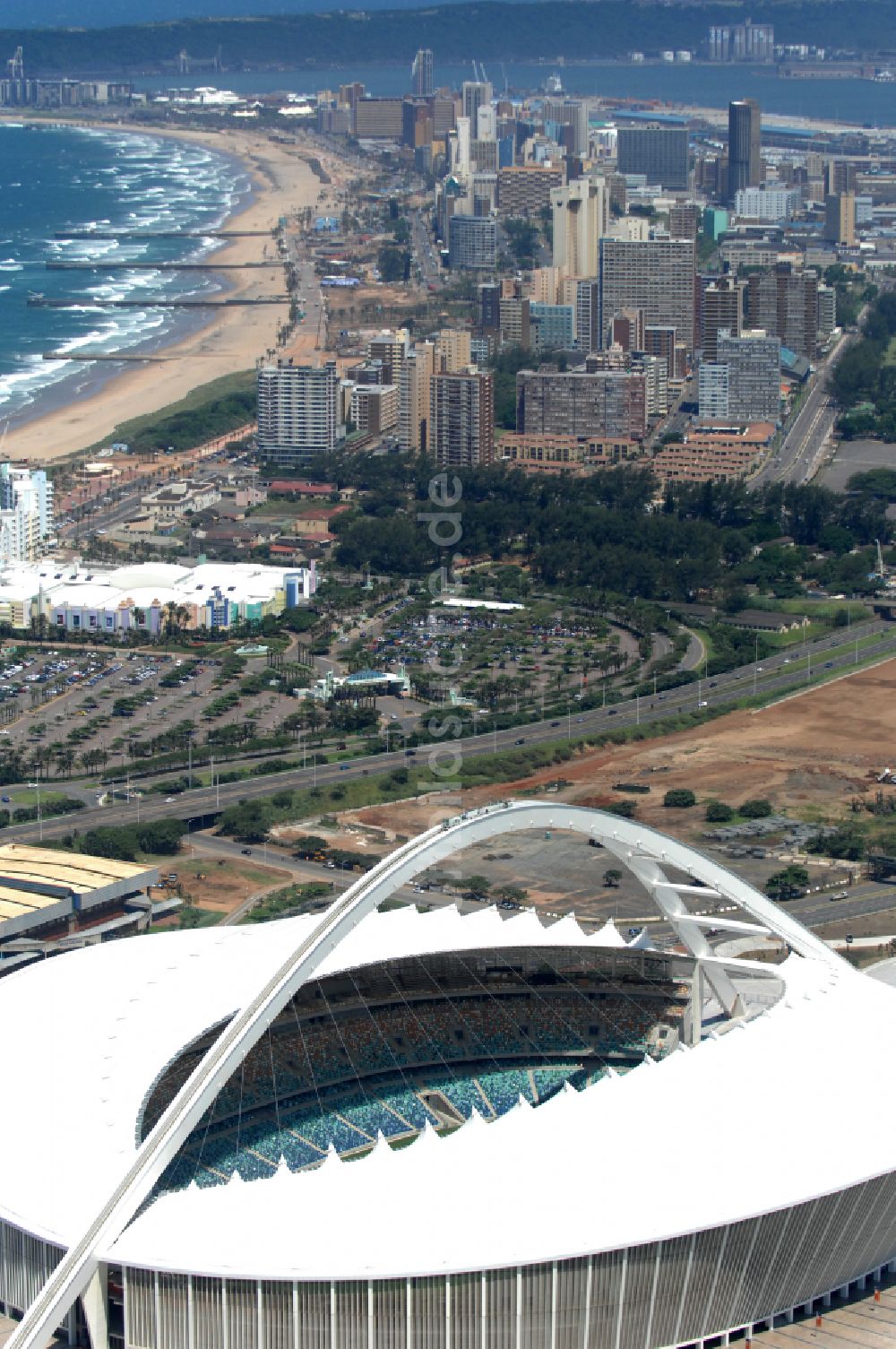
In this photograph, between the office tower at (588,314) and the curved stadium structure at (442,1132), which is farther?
the office tower at (588,314)

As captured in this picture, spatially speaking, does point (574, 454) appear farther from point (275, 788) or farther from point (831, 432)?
point (275, 788)

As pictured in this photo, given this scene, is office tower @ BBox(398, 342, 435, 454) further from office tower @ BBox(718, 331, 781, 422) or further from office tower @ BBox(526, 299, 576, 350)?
office tower @ BBox(526, 299, 576, 350)

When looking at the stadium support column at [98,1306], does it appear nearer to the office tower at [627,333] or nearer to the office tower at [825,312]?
the office tower at [627,333]

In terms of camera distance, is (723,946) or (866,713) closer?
(723,946)

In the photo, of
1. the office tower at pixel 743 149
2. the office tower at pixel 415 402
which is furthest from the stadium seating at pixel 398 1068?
the office tower at pixel 743 149

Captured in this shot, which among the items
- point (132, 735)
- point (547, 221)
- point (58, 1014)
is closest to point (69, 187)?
point (547, 221)

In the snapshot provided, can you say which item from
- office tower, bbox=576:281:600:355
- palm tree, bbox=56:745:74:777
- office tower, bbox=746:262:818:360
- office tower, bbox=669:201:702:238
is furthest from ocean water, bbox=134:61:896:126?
palm tree, bbox=56:745:74:777
